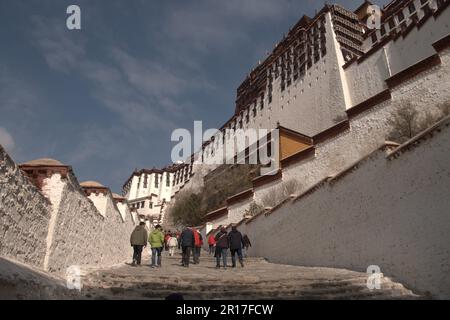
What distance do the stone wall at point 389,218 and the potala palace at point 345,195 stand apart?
2 cm

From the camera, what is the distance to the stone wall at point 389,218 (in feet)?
19.6

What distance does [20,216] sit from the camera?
15.6 ft

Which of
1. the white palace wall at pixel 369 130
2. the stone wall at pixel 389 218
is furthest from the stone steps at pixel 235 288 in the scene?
the white palace wall at pixel 369 130

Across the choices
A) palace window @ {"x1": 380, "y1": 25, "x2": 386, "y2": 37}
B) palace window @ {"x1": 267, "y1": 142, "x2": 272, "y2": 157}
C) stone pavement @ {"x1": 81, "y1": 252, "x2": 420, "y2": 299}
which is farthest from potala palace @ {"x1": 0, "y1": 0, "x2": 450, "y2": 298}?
palace window @ {"x1": 380, "y1": 25, "x2": 386, "y2": 37}

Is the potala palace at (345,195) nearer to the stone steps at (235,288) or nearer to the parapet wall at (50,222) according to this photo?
the parapet wall at (50,222)

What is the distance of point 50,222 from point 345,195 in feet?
20.7
